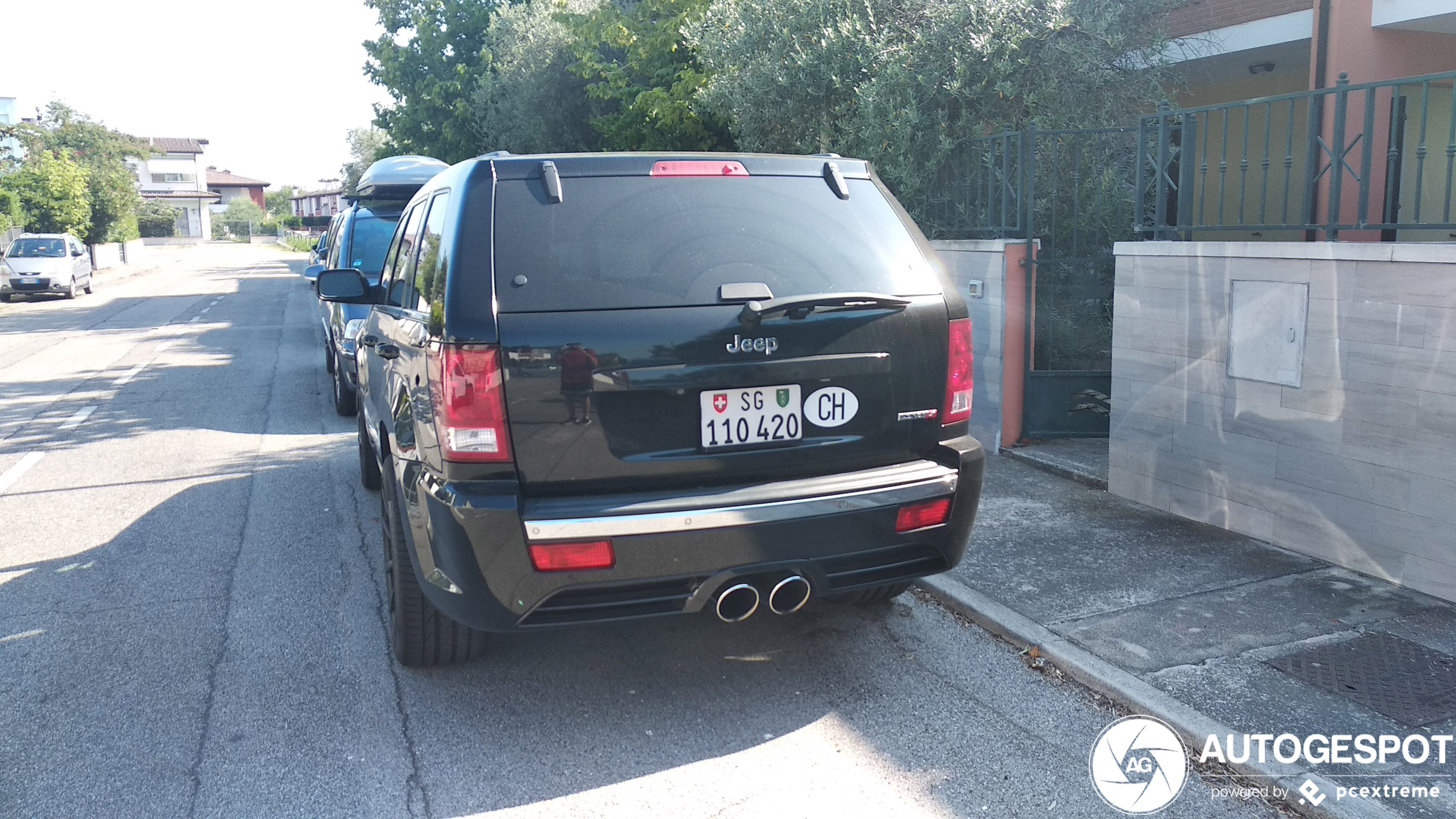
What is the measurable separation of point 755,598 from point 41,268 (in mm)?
29025

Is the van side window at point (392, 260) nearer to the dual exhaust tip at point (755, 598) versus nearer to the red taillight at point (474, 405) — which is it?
the red taillight at point (474, 405)

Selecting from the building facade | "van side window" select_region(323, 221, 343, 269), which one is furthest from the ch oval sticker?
the building facade

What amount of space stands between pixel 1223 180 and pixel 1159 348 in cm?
96

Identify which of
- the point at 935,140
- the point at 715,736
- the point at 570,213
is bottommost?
the point at 715,736

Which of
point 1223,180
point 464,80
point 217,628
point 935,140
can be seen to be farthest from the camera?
point 464,80

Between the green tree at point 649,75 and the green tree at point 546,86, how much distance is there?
1056 mm

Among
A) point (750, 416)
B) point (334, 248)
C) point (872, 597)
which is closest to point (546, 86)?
point (334, 248)

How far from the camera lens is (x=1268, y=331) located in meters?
5.48

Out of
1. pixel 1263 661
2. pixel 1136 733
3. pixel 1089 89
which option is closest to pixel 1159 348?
pixel 1263 661

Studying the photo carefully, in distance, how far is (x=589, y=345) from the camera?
343 cm

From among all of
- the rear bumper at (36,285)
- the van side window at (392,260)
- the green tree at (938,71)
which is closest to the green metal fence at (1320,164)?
the green tree at (938,71)

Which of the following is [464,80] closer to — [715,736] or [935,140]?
[935,140]

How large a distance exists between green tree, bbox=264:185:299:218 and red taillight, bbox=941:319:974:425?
128 m

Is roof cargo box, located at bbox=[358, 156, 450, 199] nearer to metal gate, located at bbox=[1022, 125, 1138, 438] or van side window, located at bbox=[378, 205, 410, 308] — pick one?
van side window, located at bbox=[378, 205, 410, 308]
